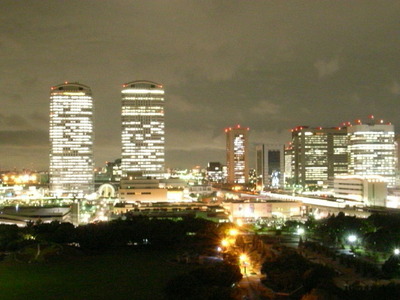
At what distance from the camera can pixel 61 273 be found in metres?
18.2

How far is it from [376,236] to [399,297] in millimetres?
10660

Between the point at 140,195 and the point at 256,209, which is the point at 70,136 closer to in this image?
the point at 140,195

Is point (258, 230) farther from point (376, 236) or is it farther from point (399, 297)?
point (399, 297)

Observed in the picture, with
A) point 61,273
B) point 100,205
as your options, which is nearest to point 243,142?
point 100,205

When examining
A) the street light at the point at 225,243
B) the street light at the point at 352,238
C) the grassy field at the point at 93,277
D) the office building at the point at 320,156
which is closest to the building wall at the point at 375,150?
the office building at the point at 320,156

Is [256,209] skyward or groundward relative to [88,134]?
groundward

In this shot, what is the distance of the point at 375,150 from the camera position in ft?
173

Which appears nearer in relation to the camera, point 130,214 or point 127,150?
point 130,214

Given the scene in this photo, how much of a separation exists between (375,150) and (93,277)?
1658 inches

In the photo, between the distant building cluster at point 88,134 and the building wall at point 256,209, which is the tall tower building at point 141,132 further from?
the building wall at point 256,209

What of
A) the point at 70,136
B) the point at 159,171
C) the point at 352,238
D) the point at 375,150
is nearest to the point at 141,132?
the point at 159,171

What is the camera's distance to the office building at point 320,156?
221ft

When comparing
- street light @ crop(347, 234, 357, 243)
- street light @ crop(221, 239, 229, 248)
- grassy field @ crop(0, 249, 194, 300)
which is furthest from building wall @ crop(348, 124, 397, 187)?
grassy field @ crop(0, 249, 194, 300)

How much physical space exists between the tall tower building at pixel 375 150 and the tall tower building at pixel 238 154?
2856 cm
